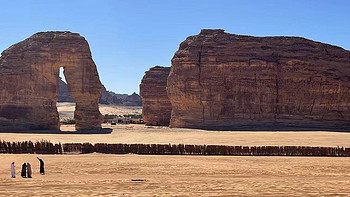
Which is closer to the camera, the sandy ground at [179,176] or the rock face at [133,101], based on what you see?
the sandy ground at [179,176]

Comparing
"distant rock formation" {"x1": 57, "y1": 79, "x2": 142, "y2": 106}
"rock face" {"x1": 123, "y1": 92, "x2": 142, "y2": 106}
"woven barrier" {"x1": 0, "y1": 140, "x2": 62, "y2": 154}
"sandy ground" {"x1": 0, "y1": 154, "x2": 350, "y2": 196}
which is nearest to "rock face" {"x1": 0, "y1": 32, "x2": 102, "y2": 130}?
"woven barrier" {"x1": 0, "y1": 140, "x2": 62, "y2": 154}

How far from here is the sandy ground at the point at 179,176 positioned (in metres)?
12.9

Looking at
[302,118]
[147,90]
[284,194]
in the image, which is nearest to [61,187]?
[284,194]

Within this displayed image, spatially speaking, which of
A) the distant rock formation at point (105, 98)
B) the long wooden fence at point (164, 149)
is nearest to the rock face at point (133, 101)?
the distant rock formation at point (105, 98)

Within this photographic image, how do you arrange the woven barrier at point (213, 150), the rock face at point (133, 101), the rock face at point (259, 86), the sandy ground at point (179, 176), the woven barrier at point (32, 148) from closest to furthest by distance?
the sandy ground at point (179, 176) < the woven barrier at point (213, 150) < the woven barrier at point (32, 148) < the rock face at point (259, 86) < the rock face at point (133, 101)

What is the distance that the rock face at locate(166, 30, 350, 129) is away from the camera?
A: 1542 inches

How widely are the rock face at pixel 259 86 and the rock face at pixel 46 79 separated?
8.34 metres

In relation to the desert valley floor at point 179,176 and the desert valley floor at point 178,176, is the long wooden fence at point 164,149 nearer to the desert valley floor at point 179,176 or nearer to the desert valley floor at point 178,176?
the desert valley floor at point 178,176

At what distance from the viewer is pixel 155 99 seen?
5434 cm

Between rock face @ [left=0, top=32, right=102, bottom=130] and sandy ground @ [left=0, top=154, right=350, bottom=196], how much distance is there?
54.2ft

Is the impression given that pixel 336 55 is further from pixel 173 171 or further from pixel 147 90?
pixel 173 171

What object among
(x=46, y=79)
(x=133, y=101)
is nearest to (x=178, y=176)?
(x=46, y=79)

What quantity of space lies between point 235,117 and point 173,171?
22.1m

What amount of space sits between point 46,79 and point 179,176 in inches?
1014
